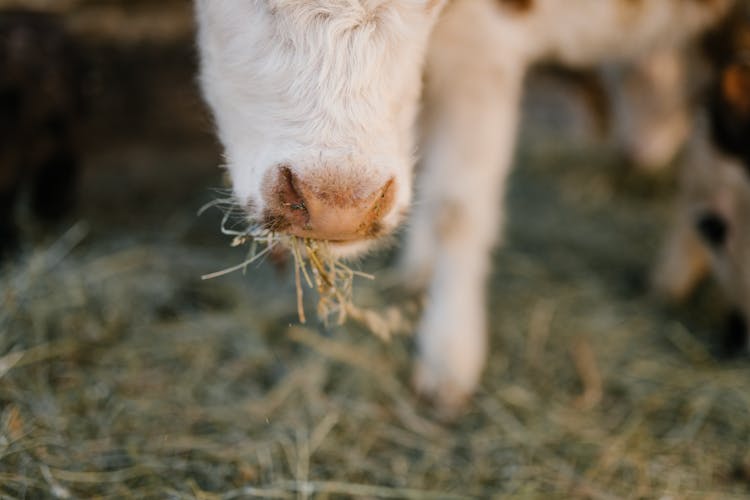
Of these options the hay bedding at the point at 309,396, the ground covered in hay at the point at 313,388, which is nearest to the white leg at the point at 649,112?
the ground covered in hay at the point at 313,388

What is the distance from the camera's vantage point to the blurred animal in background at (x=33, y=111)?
2748mm

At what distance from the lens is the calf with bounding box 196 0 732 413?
1.57 m

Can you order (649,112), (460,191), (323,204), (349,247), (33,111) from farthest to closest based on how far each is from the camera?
(649,112) → (33,111) → (460,191) → (349,247) → (323,204)

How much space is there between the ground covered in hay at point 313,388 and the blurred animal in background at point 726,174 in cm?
30

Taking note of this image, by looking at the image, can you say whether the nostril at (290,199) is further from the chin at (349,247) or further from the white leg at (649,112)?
the white leg at (649,112)

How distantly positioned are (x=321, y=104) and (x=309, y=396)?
112cm

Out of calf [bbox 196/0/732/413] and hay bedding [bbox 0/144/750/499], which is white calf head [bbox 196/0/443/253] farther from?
hay bedding [bbox 0/144/750/499]

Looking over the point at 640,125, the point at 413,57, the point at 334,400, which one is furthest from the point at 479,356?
the point at 640,125

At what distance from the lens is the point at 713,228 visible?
277cm

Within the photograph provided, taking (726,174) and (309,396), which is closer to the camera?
(309,396)

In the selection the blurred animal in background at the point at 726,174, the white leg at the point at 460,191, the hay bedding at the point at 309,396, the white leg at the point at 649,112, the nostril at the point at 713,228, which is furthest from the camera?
the white leg at the point at 649,112

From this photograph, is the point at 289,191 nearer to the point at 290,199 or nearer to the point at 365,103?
the point at 290,199

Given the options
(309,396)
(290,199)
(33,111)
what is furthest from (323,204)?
(33,111)

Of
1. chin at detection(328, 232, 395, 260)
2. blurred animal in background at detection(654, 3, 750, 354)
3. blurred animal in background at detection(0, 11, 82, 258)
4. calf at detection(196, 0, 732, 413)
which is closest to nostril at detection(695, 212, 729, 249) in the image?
blurred animal in background at detection(654, 3, 750, 354)
